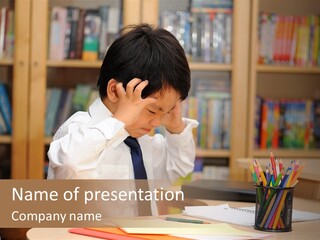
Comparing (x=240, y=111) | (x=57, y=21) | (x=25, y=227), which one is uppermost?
(x=57, y=21)

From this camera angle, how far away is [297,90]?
9.65 ft

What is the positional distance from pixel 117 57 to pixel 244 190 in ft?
1.47

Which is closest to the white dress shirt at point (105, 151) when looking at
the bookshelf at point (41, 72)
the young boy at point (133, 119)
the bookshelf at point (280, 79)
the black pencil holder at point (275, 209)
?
the young boy at point (133, 119)

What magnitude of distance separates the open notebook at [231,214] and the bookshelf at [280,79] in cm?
137

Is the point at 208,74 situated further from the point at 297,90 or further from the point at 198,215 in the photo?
the point at 198,215

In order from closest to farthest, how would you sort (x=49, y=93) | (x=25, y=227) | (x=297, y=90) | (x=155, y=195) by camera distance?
(x=25, y=227) < (x=155, y=195) < (x=49, y=93) < (x=297, y=90)

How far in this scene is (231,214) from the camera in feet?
4.47

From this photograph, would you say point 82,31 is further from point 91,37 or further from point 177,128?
point 177,128

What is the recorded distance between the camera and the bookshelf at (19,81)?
2645mm

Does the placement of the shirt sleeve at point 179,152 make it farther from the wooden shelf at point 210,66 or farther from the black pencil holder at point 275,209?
the wooden shelf at point 210,66

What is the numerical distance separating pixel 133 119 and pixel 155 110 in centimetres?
16

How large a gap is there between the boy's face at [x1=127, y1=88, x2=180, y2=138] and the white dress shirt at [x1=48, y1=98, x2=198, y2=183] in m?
0.05

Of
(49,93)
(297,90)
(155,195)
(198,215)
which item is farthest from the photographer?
(297,90)

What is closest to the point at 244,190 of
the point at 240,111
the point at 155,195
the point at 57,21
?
the point at 155,195
